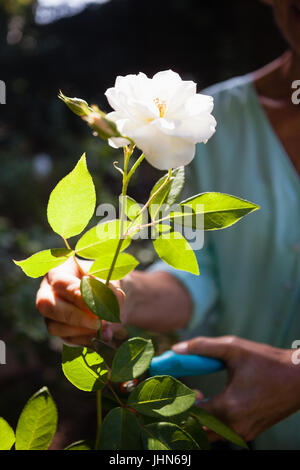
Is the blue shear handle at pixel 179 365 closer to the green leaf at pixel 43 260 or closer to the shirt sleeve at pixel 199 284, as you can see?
the green leaf at pixel 43 260

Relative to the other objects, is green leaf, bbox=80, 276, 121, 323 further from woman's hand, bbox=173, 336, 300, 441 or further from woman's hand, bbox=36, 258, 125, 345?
woman's hand, bbox=173, 336, 300, 441

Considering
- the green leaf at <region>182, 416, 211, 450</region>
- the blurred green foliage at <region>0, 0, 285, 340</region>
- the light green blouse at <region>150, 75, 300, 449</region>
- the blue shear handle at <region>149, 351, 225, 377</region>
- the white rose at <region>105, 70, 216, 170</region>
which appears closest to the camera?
the white rose at <region>105, 70, 216, 170</region>

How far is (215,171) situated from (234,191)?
0.08m

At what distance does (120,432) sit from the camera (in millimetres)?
347

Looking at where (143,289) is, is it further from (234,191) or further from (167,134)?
(167,134)

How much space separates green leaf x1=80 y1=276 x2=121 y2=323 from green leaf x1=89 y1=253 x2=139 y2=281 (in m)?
0.02

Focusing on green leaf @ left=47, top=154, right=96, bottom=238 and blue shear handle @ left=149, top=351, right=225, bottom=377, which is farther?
blue shear handle @ left=149, top=351, right=225, bottom=377

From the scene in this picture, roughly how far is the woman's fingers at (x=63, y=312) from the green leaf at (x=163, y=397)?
9cm

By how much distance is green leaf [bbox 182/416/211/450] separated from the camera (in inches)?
15.6

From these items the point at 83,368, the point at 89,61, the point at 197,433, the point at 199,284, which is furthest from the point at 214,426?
the point at 89,61

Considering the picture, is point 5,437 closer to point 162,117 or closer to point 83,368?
point 83,368

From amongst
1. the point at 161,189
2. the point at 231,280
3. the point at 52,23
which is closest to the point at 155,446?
the point at 161,189

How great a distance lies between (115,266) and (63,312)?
12 centimetres

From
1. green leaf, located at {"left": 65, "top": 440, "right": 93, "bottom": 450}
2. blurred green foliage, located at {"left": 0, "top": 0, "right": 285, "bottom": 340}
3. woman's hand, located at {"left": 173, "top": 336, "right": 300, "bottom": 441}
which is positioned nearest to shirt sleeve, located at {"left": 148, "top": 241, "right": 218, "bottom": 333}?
woman's hand, located at {"left": 173, "top": 336, "right": 300, "bottom": 441}
